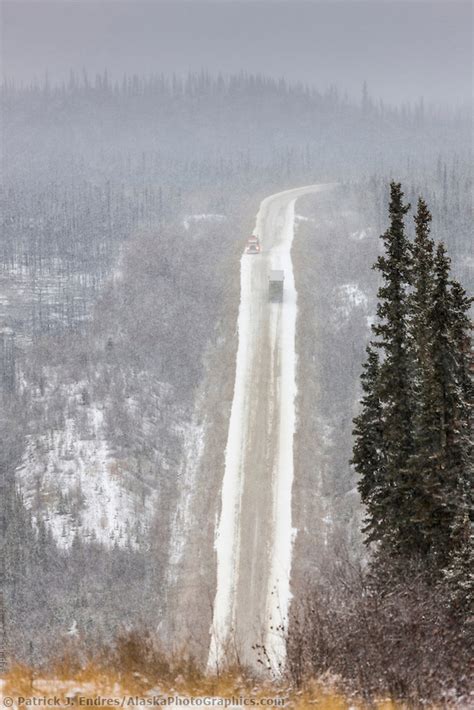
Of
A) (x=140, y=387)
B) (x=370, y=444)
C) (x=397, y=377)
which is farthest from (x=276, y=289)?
(x=397, y=377)

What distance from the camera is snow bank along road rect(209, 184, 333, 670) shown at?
30188 millimetres

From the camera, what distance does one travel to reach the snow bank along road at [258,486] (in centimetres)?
3019

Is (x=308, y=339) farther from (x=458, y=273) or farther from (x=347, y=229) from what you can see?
(x=347, y=229)

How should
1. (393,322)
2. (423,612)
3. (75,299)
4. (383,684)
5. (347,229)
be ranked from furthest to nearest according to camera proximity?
(347,229) → (75,299) → (393,322) → (423,612) → (383,684)

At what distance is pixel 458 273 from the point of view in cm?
6888

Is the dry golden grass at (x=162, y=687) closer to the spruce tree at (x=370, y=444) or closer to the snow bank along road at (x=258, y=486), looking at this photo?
the snow bank along road at (x=258, y=486)

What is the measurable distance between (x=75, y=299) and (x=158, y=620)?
135 feet

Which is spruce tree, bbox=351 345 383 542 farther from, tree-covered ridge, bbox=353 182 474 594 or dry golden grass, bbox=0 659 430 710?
dry golden grass, bbox=0 659 430 710

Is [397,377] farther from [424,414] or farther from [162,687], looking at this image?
[162,687]

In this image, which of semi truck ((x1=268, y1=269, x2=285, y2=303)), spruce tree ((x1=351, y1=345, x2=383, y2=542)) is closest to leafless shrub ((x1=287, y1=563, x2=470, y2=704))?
spruce tree ((x1=351, y1=345, x2=383, y2=542))

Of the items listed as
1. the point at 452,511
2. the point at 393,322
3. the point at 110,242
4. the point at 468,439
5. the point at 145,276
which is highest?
the point at 110,242

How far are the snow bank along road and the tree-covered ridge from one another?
15.6ft

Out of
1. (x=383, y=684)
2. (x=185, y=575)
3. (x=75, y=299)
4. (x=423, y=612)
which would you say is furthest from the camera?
(x=75, y=299)

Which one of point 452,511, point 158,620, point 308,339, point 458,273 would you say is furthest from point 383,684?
point 458,273
